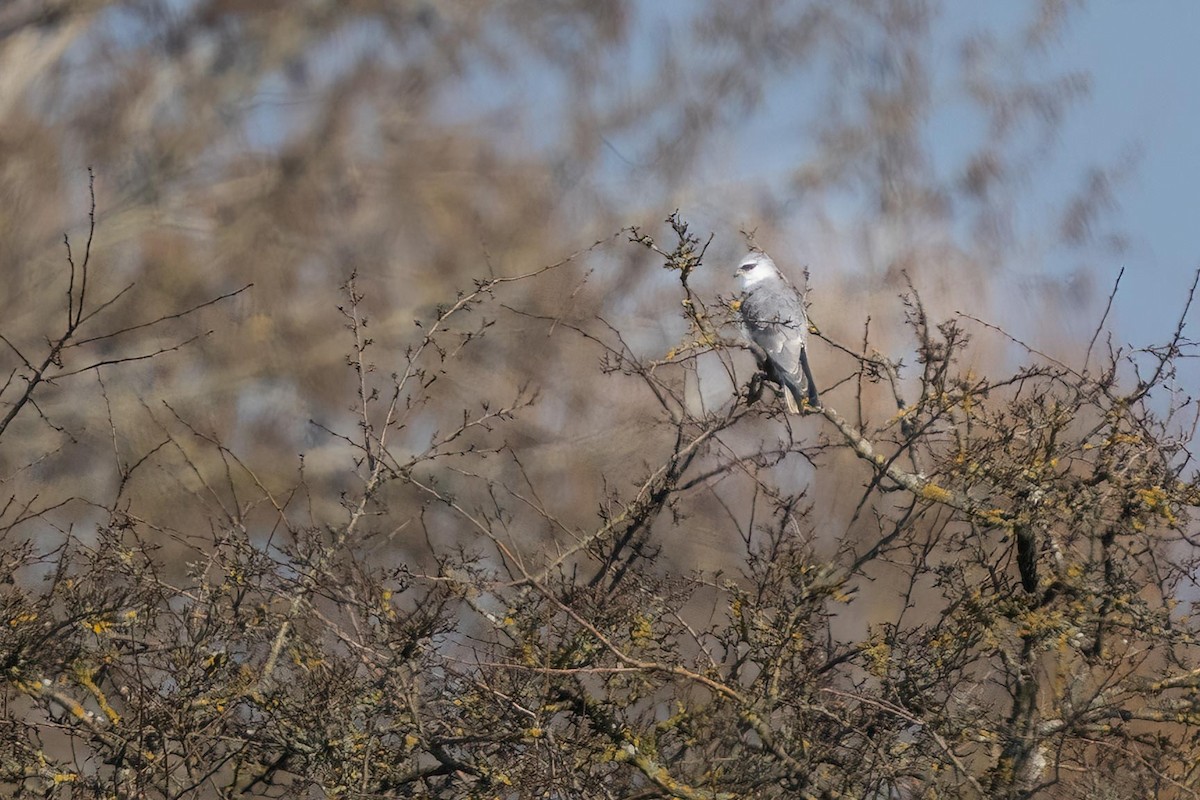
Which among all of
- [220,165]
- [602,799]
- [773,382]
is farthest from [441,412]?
[602,799]

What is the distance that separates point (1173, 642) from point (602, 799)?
0.78m

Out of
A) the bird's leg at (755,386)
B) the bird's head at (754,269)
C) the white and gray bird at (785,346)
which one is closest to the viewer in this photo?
the bird's leg at (755,386)

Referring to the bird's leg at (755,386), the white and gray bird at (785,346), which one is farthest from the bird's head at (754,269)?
the bird's leg at (755,386)

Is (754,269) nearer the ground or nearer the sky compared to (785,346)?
nearer the sky

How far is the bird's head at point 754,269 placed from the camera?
2.97m

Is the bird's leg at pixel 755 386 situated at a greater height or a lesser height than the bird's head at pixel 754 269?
lesser

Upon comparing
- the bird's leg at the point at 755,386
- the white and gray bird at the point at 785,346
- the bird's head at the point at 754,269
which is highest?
the bird's head at the point at 754,269

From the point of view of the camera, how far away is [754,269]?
3.05 metres

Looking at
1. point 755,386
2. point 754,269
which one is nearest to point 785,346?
point 755,386

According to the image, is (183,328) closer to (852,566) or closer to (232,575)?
(232,575)

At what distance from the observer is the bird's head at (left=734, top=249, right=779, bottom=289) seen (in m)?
2.97

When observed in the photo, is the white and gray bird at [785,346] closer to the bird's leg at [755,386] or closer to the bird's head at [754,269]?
the bird's leg at [755,386]

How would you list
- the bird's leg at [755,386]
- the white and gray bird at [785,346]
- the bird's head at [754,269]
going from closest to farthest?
the bird's leg at [755,386] < the white and gray bird at [785,346] < the bird's head at [754,269]

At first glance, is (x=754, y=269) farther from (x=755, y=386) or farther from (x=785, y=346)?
(x=755, y=386)
